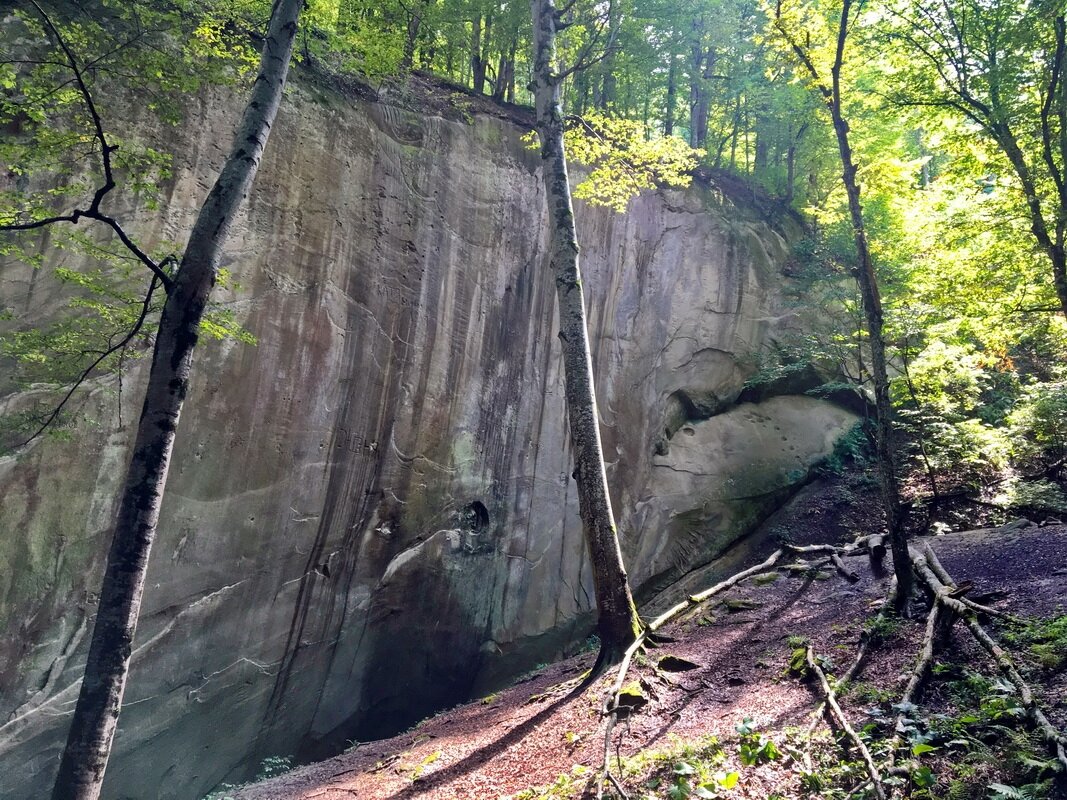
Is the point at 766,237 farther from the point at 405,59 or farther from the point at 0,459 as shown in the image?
the point at 0,459

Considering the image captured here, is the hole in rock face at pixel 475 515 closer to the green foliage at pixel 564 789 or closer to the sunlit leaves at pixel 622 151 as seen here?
the sunlit leaves at pixel 622 151

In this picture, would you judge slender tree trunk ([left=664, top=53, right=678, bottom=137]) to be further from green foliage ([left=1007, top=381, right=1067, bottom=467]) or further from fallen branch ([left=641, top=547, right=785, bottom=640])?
fallen branch ([left=641, top=547, right=785, bottom=640])

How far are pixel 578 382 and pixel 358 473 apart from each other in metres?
3.97

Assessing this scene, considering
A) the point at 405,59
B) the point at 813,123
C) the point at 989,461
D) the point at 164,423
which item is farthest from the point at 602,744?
the point at 813,123

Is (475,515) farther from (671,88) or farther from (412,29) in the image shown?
(671,88)

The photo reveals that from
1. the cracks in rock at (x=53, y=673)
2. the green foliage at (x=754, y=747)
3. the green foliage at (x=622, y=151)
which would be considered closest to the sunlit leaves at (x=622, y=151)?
the green foliage at (x=622, y=151)

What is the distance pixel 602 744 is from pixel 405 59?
35.2 feet

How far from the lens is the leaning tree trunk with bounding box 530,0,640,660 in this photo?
252 inches

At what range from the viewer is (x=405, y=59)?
10.8 meters

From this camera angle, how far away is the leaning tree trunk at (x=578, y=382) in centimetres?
639

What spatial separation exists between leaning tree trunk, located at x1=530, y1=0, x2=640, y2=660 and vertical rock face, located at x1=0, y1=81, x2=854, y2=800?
11.6 feet

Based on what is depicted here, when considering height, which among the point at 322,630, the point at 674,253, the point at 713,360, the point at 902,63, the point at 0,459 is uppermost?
the point at 902,63

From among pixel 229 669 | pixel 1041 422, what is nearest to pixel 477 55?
pixel 229 669

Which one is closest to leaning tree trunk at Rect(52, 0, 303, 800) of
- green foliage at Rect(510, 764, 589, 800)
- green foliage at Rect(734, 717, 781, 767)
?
green foliage at Rect(510, 764, 589, 800)
